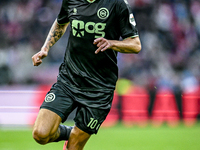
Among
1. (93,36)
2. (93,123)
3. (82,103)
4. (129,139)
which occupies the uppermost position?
(93,36)

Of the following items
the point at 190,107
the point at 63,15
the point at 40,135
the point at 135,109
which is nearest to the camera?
the point at 40,135

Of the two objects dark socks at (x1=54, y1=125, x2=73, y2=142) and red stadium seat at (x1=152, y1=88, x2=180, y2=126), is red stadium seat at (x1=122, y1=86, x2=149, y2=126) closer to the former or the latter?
red stadium seat at (x1=152, y1=88, x2=180, y2=126)

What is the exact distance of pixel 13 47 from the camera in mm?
11953

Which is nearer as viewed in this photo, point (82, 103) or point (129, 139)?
point (82, 103)

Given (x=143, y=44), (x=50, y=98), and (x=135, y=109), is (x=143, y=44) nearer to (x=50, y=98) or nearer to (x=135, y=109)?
(x=135, y=109)

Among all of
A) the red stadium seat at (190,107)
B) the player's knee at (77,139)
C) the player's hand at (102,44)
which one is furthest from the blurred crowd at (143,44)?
the player's hand at (102,44)

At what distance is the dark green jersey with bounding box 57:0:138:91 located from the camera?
13.2ft

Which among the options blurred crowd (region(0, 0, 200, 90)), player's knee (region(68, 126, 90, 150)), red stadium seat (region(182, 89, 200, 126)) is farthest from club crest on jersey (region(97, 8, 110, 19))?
blurred crowd (region(0, 0, 200, 90))

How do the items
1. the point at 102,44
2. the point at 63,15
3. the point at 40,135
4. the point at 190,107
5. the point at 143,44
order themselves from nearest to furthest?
the point at 102,44
the point at 40,135
the point at 63,15
the point at 190,107
the point at 143,44

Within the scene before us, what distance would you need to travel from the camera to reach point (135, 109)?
9.30 meters

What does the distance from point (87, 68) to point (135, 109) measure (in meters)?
5.36

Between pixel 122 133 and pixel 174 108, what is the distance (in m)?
1.90

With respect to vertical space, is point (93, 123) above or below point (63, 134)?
above

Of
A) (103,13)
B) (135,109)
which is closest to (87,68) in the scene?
(103,13)
